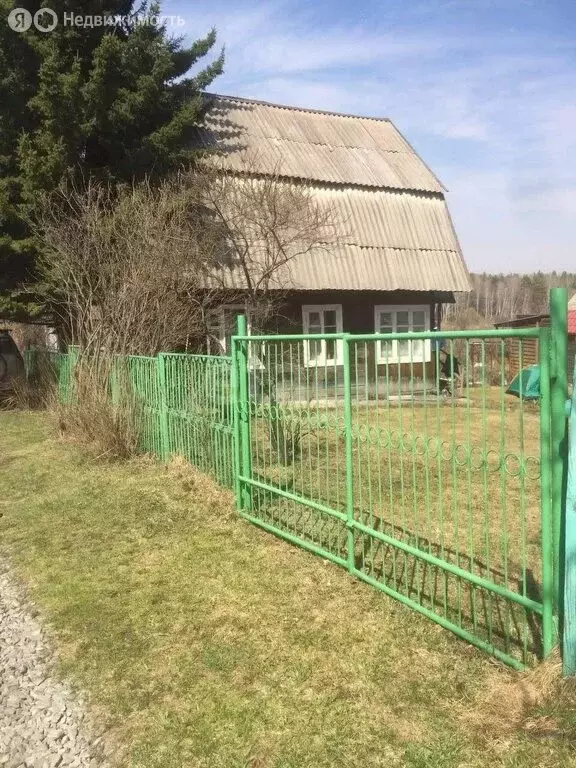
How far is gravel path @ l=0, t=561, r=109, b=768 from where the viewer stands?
2.80 meters

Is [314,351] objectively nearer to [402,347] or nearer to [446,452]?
[402,347]

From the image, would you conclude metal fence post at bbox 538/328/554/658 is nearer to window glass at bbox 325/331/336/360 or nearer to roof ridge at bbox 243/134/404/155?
window glass at bbox 325/331/336/360

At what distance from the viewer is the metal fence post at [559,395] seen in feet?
9.12

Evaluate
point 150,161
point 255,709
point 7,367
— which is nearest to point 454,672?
point 255,709

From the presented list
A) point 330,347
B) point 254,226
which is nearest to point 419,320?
point 254,226

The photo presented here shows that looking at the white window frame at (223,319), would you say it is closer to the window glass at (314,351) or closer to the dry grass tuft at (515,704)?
the window glass at (314,351)

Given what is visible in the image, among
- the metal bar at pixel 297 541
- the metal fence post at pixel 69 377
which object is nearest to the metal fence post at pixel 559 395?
the metal bar at pixel 297 541

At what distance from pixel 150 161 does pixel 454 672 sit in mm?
12990

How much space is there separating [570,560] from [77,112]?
13143mm

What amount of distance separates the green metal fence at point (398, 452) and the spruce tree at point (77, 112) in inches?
265

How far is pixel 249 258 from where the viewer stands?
13797 millimetres

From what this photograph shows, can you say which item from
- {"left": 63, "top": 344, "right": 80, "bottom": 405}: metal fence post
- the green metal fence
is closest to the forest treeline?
{"left": 63, "top": 344, "right": 80, "bottom": 405}: metal fence post

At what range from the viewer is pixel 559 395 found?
2.82 m

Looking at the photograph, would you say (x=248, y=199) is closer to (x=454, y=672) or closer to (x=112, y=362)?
(x=112, y=362)
